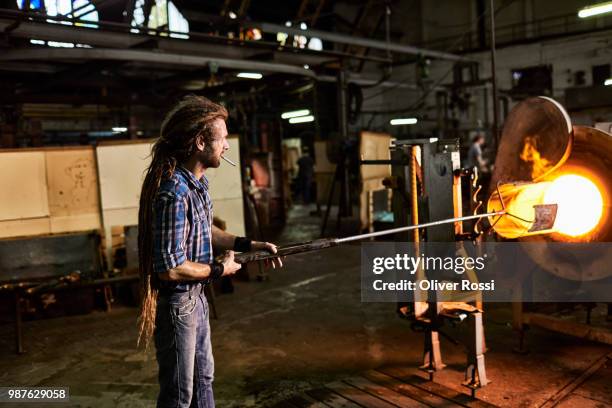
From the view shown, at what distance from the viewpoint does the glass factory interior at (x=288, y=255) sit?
156 inches

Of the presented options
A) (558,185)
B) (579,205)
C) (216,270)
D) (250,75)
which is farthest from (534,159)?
(250,75)

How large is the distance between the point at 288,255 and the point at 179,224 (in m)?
1.50

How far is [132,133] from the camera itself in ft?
35.9

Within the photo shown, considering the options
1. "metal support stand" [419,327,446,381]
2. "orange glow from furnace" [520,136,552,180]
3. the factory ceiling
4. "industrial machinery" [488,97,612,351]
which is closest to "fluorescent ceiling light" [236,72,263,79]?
the factory ceiling

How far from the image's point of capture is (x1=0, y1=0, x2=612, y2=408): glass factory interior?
13.0 ft

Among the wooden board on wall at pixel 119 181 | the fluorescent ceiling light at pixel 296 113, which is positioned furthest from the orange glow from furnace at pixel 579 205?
the fluorescent ceiling light at pixel 296 113

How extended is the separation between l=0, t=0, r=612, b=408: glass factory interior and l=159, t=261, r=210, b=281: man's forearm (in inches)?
0.6

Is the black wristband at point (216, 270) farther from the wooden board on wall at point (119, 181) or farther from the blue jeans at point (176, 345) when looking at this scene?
the wooden board on wall at point (119, 181)

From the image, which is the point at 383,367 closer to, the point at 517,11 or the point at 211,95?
the point at 211,95

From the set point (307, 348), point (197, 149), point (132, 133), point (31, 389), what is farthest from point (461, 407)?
point (132, 133)

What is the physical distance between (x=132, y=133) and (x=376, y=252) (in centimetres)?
582

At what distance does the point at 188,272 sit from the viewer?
2643mm

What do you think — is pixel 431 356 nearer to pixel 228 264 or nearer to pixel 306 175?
pixel 228 264

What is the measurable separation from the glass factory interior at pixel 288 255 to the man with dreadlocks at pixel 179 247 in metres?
0.02
